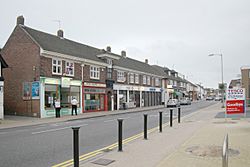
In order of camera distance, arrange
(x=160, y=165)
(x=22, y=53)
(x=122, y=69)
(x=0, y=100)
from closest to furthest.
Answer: (x=160, y=165), (x=0, y=100), (x=22, y=53), (x=122, y=69)

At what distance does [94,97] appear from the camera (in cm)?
3047

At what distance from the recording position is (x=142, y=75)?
4381 cm

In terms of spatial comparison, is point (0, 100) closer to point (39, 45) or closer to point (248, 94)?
point (39, 45)

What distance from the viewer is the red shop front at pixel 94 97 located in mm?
28516

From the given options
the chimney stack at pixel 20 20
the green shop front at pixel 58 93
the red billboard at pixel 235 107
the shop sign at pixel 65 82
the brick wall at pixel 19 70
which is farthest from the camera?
the chimney stack at pixel 20 20

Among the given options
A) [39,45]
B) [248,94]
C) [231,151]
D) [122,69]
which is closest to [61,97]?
[39,45]

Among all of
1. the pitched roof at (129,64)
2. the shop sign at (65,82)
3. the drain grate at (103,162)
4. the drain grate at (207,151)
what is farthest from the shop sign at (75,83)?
the drain grate at (103,162)

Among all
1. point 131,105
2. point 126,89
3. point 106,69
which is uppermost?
point 106,69

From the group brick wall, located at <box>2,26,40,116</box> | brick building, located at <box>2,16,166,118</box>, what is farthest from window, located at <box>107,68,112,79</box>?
brick wall, located at <box>2,26,40,116</box>

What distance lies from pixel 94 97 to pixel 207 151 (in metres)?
24.0

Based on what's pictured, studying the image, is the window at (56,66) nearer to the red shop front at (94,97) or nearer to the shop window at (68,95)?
the shop window at (68,95)

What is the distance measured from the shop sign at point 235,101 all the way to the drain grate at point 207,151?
8.79 m

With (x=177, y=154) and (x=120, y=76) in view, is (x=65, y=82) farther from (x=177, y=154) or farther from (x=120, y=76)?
(x=177, y=154)

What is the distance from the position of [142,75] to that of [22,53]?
76.8 ft
